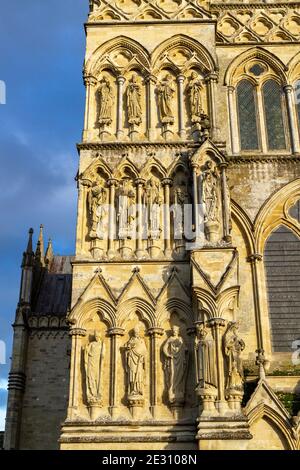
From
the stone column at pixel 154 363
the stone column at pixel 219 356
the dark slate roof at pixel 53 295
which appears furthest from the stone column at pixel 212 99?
the dark slate roof at pixel 53 295

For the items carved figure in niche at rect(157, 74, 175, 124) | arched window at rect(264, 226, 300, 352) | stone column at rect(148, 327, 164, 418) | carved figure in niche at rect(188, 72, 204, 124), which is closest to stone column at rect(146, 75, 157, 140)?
carved figure in niche at rect(157, 74, 175, 124)

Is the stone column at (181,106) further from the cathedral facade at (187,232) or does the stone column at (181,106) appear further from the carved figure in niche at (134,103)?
the carved figure in niche at (134,103)

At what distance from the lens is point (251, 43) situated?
65.4ft

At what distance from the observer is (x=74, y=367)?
14.5 m

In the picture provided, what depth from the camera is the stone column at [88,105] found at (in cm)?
1723

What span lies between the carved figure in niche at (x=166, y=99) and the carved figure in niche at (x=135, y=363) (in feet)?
19.4

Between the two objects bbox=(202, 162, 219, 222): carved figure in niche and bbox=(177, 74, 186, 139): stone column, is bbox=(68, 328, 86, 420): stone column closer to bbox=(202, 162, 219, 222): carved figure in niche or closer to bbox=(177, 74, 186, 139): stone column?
bbox=(202, 162, 219, 222): carved figure in niche

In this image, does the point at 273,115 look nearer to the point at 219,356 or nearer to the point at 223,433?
the point at 219,356

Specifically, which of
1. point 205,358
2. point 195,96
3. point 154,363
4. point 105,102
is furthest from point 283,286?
point 105,102

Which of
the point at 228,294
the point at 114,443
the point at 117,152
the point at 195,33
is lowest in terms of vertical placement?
the point at 114,443

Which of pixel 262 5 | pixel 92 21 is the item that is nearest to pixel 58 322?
pixel 92 21

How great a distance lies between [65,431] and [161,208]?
583 cm
